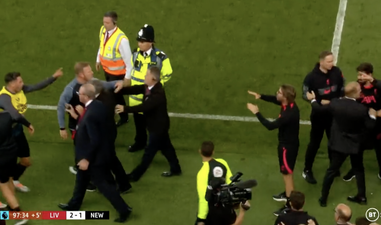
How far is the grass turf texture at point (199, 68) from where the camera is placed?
8.98 meters

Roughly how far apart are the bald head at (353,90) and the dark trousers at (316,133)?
31.4 inches

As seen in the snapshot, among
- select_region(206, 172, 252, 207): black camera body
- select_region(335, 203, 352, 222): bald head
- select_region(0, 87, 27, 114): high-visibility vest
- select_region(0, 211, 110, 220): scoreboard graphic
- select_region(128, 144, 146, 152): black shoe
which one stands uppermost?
select_region(0, 87, 27, 114): high-visibility vest

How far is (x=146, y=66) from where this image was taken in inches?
364

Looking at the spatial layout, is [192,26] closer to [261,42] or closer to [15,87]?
[261,42]

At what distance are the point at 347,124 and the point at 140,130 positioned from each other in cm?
328

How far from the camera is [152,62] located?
9.21 metres

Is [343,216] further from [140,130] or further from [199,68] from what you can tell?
[199,68]

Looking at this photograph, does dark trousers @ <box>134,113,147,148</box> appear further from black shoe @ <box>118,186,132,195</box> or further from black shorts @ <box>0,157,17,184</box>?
black shorts @ <box>0,157,17,184</box>

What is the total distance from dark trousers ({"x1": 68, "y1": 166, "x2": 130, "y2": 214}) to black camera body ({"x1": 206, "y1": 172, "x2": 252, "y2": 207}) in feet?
5.64

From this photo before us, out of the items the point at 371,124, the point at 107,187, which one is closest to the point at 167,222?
the point at 107,187

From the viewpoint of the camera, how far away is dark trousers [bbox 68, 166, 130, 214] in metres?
8.07

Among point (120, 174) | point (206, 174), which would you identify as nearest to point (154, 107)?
point (120, 174)

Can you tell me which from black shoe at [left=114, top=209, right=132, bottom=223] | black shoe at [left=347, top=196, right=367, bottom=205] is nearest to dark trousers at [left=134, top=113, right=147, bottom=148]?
black shoe at [left=114, top=209, right=132, bottom=223]

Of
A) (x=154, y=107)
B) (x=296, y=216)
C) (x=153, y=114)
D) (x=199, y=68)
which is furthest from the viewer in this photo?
(x=199, y=68)
